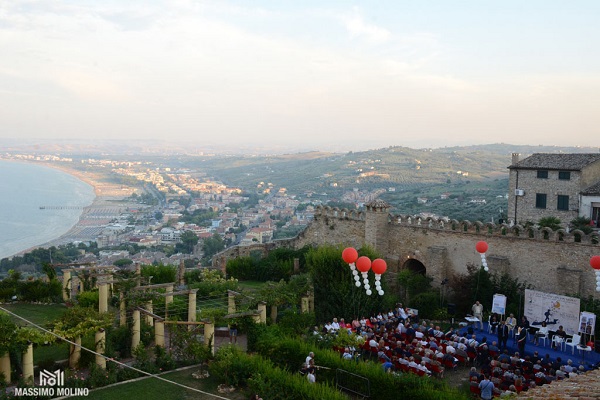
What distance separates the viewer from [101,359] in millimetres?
14070

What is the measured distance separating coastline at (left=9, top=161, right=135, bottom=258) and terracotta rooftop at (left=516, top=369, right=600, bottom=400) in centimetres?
5034

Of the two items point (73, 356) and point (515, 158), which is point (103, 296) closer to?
point (73, 356)

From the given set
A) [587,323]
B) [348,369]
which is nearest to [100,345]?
[348,369]

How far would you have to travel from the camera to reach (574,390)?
9.23 metres

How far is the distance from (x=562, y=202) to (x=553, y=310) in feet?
36.1

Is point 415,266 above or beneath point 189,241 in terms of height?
above

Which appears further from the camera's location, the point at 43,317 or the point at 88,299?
the point at 88,299

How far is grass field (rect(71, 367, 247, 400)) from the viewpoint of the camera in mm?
12703

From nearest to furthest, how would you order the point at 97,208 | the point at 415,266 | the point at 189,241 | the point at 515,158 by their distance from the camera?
the point at 415,266
the point at 515,158
the point at 189,241
the point at 97,208

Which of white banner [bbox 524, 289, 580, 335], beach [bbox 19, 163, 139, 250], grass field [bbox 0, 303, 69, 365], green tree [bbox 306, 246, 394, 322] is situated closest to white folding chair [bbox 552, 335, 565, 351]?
white banner [bbox 524, 289, 580, 335]

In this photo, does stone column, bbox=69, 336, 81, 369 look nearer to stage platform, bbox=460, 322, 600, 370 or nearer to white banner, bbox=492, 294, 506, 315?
stage platform, bbox=460, 322, 600, 370

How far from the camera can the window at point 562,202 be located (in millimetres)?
27625

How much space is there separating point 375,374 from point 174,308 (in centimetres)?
939

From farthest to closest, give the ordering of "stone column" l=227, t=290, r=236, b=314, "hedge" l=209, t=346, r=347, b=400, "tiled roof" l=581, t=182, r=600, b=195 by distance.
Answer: "tiled roof" l=581, t=182, r=600, b=195 < "stone column" l=227, t=290, r=236, b=314 < "hedge" l=209, t=346, r=347, b=400
